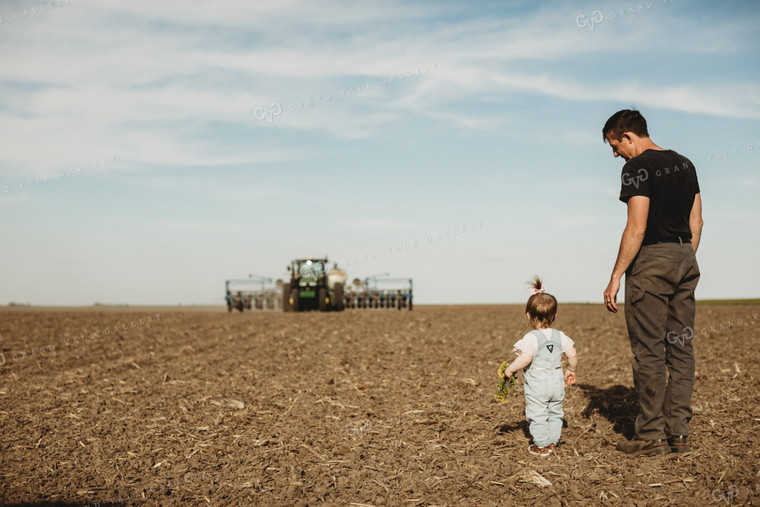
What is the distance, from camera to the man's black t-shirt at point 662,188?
4.59 meters

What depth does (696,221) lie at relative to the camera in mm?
4879

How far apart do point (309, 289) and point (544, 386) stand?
24320mm

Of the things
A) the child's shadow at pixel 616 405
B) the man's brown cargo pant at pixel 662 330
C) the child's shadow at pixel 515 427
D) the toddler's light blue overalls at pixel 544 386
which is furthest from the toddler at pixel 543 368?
the child's shadow at pixel 616 405

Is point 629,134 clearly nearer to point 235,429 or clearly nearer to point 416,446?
point 416,446

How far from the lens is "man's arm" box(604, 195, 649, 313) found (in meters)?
4.54

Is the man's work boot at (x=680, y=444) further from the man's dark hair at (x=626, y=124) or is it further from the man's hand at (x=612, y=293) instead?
the man's dark hair at (x=626, y=124)

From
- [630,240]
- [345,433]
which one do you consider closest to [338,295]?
[345,433]

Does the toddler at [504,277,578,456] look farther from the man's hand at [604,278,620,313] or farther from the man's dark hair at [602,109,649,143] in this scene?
the man's dark hair at [602,109,649,143]

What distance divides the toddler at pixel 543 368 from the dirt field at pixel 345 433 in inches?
11.1

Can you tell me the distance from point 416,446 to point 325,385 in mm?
2898

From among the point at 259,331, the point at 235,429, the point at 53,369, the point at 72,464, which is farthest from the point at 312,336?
the point at 72,464

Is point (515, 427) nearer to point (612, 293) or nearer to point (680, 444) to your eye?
point (680, 444)

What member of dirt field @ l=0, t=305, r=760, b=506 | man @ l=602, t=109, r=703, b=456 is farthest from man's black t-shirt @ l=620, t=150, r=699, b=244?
dirt field @ l=0, t=305, r=760, b=506

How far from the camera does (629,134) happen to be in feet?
16.0
